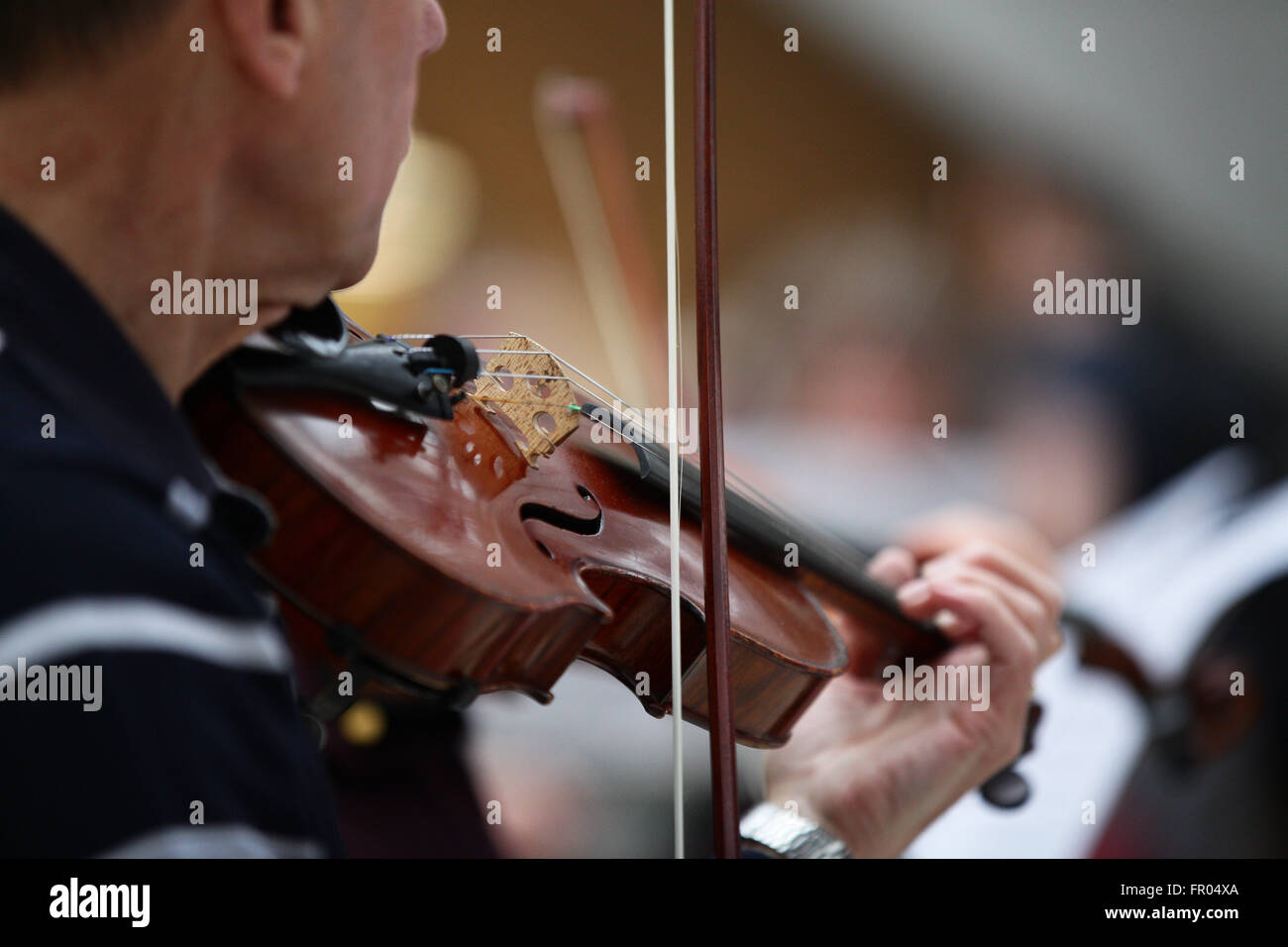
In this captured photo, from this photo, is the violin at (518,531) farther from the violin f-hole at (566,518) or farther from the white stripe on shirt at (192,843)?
the white stripe on shirt at (192,843)

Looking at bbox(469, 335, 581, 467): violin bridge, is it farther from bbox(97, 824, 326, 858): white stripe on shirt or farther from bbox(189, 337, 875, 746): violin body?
bbox(97, 824, 326, 858): white stripe on shirt

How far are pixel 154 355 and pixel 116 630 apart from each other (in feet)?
0.54

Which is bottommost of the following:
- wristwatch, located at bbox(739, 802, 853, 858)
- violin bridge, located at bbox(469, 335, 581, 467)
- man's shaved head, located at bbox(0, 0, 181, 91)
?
wristwatch, located at bbox(739, 802, 853, 858)

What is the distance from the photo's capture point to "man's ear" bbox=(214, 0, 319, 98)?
507 millimetres

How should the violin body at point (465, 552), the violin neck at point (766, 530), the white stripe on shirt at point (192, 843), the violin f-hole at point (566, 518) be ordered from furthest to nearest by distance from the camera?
the violin neck at point (766, 530), the violin f-hole at point (566, 518), the violin body at point (465, 552), the white stripe on shirt at point (192, 843)

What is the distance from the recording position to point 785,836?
2.69 feet

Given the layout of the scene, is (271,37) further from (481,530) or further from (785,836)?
(785,836)

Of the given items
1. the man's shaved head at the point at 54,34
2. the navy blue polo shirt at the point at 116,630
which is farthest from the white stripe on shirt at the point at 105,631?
the man's shaved head at the point at 54,34

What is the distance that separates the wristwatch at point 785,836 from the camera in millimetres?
792

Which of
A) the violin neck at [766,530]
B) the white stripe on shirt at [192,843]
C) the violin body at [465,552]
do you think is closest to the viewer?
the white stripe on shirt at [192,843]

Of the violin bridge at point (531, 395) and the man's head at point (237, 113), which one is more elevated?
the man's head at point (237, 113)

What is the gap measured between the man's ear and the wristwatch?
1.91ft

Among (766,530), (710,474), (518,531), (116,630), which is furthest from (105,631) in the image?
(766,530)

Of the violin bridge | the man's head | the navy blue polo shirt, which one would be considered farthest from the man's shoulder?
the violin bridge
